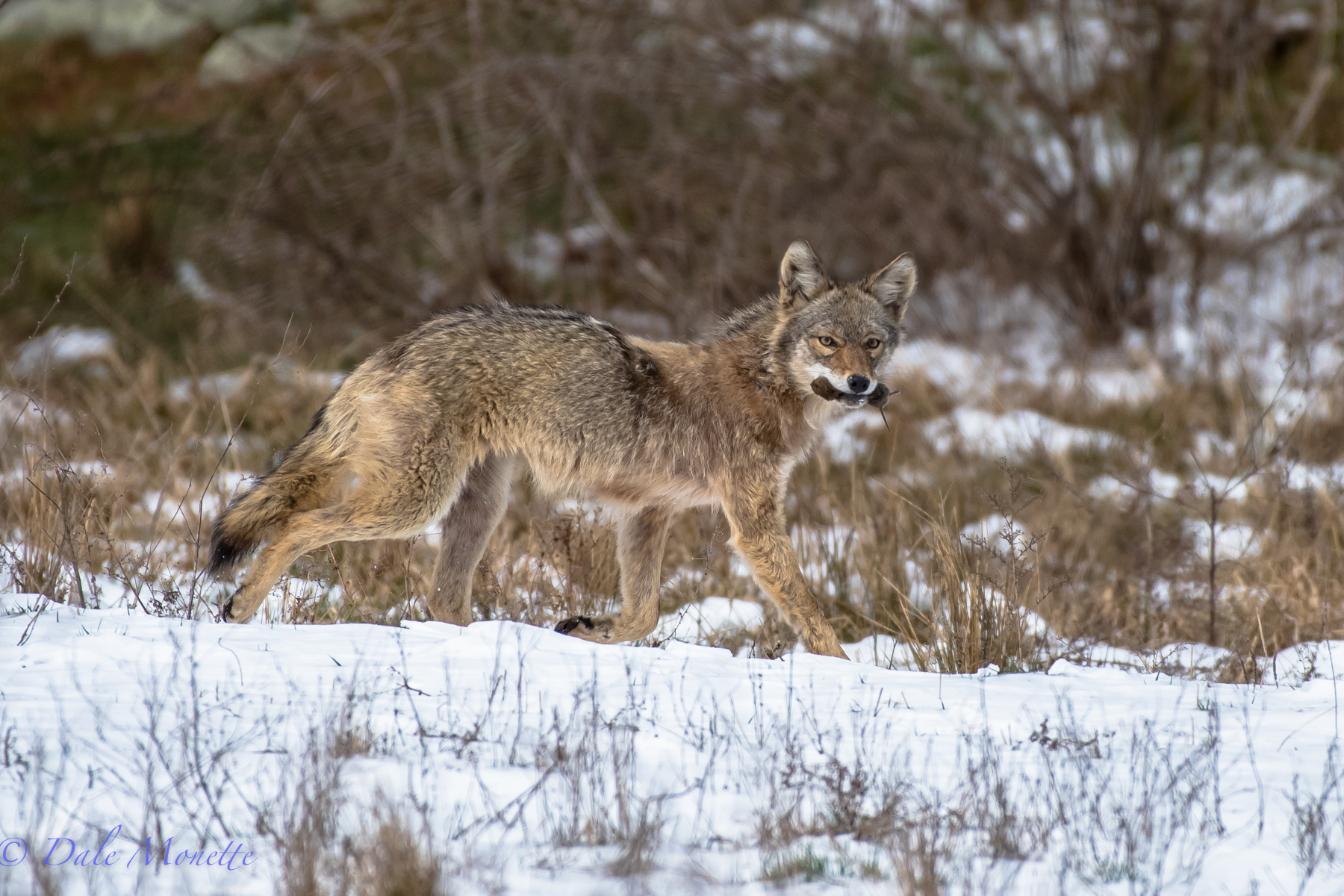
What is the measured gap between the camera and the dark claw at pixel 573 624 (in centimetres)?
600

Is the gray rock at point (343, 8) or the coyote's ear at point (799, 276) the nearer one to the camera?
the coyote's ear at point (799, 276)

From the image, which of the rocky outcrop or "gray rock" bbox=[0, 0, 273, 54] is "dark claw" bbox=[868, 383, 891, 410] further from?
"gray rock" bbox=[0, 0, 273, 54]

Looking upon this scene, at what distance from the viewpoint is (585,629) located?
602cm

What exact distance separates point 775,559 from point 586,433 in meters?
1.09

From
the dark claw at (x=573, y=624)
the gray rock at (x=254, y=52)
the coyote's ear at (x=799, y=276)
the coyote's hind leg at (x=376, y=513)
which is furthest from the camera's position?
the gray rock at (x=254, y=52)

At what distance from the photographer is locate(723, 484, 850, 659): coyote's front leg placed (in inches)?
224

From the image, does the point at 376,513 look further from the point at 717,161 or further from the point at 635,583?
the point at 717,161

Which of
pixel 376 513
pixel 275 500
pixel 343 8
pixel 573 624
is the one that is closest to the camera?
pixel 376 513

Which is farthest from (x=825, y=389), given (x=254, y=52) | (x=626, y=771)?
(x=254, y=52)

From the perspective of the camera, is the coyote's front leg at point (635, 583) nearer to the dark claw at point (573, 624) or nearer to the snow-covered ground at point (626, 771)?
the dark claw at point (573, 624)

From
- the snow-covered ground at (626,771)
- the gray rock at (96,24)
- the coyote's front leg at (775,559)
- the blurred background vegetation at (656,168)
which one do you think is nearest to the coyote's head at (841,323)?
the coyote's front leg at (775,559)

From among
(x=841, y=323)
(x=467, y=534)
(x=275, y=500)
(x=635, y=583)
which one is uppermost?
(x=841, y=323)

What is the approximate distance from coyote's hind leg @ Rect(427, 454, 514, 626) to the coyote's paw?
18.6 inches

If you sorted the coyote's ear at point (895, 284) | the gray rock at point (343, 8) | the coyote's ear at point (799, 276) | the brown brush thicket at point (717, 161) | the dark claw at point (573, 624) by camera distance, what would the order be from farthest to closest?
the gray rock at point (343, 8)
the brown brush thicket at point (717, 161)
the coyote's ear at point (895, 284)
the coyote's ear at point (799, 276)
the dark claw at point (573, 624)
